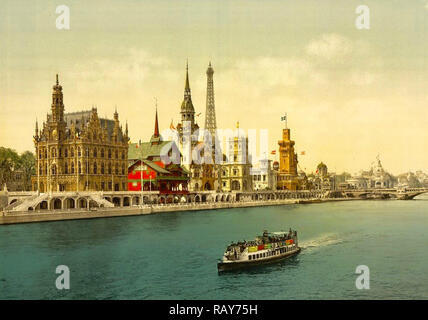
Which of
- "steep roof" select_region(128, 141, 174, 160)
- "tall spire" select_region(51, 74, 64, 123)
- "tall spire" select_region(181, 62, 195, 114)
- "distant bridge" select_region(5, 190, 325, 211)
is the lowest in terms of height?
"distant bridge" select_region(5, 190, 325, 211)

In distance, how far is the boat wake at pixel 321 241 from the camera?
67.9 meters

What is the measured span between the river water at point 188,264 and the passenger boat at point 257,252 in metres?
1.23

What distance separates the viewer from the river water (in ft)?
137

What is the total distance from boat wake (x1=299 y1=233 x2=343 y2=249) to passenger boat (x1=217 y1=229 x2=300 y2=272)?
7459mm

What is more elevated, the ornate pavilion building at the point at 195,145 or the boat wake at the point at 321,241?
the ornate pavilion building at the point at 195,145

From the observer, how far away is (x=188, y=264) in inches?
2069

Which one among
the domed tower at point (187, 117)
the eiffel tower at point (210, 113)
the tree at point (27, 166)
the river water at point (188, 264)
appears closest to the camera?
the river water at point (188, 264)

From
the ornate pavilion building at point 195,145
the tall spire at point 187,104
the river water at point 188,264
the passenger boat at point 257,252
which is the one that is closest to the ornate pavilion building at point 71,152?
the river water at point 188,264

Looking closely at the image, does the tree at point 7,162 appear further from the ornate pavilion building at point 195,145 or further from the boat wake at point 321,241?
the boat wake at point 321,241

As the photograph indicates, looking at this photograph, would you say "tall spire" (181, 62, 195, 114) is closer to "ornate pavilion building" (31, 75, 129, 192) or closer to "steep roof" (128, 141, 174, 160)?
"steep roof" (128, 141, 174, 160)

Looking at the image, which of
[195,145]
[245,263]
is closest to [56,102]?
[195,145]

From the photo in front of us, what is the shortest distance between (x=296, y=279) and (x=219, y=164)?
148 meters

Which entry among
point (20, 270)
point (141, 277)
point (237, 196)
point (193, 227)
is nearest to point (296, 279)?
point (141, 277)

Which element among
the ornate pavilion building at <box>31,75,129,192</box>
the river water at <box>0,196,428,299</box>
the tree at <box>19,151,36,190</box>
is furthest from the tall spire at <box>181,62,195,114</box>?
the river water at <box>0,196,428,299</box>
